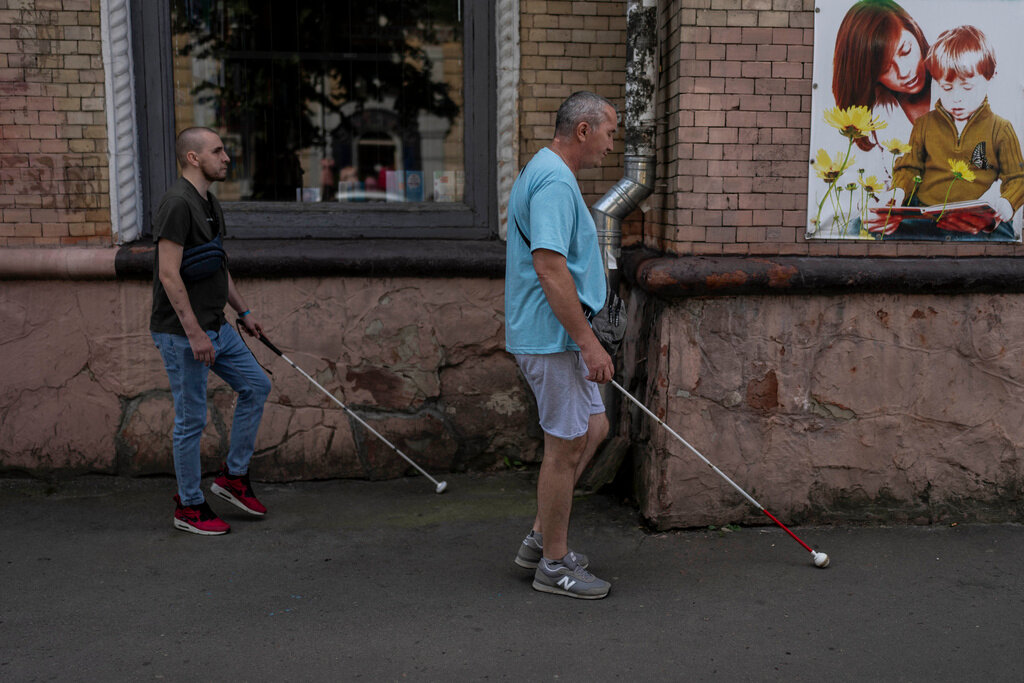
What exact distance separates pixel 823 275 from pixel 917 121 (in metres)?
0.88

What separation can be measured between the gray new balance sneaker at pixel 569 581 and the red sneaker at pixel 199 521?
1.61 meters

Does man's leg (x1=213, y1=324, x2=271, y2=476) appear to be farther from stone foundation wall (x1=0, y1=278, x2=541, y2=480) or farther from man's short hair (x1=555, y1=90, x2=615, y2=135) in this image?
man's short hair (x1=555, y1=90, x2=615, y2=135)

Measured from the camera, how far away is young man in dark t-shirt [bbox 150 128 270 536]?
4152 millimetres

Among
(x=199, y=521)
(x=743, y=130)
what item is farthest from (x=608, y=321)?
(x=199, y=521)

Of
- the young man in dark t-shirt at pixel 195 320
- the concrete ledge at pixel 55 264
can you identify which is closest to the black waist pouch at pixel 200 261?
the young man in dark t-shirt at pixel 195 320

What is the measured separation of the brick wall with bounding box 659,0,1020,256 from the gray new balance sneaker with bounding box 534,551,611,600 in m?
1.59

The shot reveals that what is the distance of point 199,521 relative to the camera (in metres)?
4.48

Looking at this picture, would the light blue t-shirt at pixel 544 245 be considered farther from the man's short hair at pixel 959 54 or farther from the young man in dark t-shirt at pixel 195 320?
the man's short hair at pixel 959 54

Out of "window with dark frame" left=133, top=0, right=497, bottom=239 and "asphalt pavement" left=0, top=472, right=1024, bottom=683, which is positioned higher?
"window with dark frame" left=133, top=0, right=497, bottom=239

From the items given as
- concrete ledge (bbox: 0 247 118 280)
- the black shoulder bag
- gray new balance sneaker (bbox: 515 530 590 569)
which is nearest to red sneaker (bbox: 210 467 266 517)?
concrete ledge (bbox: 0 247 118 280)

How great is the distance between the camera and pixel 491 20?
546 cm

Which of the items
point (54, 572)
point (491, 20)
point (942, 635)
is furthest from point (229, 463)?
point (942, 635)

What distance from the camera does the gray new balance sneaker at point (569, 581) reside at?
3750 mm

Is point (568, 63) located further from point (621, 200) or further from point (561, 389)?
point (561, 389)
